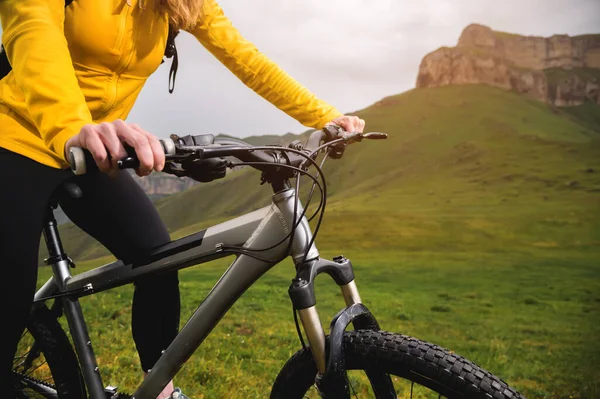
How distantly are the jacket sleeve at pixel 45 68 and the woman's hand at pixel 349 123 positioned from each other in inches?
45.1

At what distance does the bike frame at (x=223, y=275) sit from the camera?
6.44ft

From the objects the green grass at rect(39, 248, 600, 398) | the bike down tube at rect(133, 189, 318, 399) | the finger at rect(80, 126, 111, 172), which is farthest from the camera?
the green grass at rect(39, 248, 600, 398)

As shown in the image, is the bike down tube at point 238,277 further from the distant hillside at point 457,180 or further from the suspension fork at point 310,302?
the distant hillside at point 457,180

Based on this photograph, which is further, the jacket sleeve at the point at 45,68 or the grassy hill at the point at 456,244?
the grassy hill at the point at 456,244

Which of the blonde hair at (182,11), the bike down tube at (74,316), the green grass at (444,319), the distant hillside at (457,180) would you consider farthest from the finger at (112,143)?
the distant hillside at (457,180)

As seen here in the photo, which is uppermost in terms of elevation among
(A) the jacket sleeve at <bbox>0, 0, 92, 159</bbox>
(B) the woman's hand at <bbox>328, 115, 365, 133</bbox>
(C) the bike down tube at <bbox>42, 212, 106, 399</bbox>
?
(A) the jacket sleeve at <bbox>0, 0, 92, 159</bbox>

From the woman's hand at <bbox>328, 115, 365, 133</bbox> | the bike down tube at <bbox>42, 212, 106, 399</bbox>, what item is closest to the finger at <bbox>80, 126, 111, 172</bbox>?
the woman's hand at <bbox>328, 115, 365, 133</bbox>

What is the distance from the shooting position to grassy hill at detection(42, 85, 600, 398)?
1019 centimetres

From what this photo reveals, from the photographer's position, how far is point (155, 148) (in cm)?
153

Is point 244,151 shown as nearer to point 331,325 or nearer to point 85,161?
point 85,161

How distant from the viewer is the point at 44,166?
7.15ft

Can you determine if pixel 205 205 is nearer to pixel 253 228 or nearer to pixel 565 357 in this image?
pixel 565 357

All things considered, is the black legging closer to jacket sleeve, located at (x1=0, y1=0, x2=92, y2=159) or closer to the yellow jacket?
the yellow jacket

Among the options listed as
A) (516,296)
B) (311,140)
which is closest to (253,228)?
(311,140)
